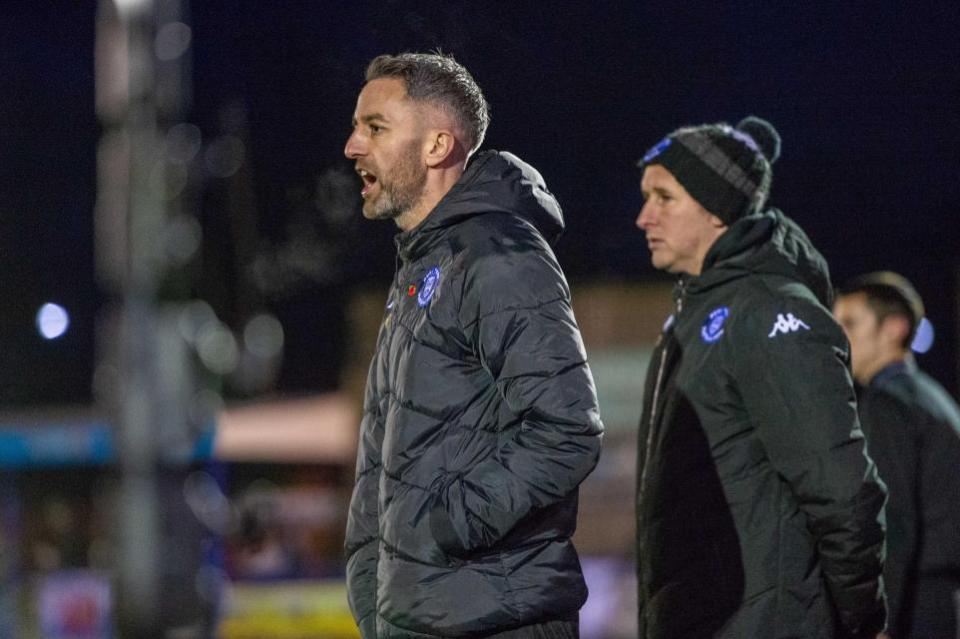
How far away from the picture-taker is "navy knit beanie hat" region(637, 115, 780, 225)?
3.71m

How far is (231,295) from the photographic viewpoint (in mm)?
13742

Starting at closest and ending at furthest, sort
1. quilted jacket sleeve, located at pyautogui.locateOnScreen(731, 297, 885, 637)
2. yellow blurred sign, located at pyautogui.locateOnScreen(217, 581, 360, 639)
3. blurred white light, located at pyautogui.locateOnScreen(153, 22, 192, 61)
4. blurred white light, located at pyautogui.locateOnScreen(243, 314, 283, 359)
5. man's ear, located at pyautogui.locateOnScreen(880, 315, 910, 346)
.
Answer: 1. quilted jacket sleeve, located at pyautogui.locateOnScreen(731, 297, 885, 637)
2. man's ear, located at pyautogui.locateOnScreen(880, 315, 910, 346)
3. blurred white light, located at pyautogui.locateOnScreen(153, 22, 192, 61)
4. yellow blurred sign, located at pyautogui.locateOnScreen(217, 581, 360, 639)
5. blurred white light, located at pyautogui.locateOnScreen(243, 314, 283, 359)

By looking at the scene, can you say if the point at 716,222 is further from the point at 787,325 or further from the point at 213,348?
the point at 213,348

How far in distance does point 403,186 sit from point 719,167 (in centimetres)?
122

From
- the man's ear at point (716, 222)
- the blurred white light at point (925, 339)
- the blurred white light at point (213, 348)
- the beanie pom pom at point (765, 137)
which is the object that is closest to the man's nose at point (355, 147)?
the man's ear at point (716, 222)

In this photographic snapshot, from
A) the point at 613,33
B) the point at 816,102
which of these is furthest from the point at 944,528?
the point at 816,102

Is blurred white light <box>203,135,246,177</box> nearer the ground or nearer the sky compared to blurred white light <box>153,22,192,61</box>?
nearer the ground

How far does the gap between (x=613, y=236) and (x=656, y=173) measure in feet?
17.1

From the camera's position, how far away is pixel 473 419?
261 cm

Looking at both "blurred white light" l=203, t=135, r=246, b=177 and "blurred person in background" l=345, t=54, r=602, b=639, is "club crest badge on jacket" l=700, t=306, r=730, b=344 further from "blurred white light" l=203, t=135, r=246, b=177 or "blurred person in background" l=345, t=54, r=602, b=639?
"blurred white light" l=203, t=135, r=246, b=177

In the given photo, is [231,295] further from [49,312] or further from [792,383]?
[792,383]

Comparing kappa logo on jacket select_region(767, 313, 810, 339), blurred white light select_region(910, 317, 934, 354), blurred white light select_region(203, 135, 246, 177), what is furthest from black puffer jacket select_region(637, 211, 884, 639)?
blurred white light select_region(203, 135, 246, 177)

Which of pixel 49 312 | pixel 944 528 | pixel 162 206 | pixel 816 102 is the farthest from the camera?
pixel 49 312

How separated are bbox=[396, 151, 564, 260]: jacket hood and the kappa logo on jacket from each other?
2.40ft
